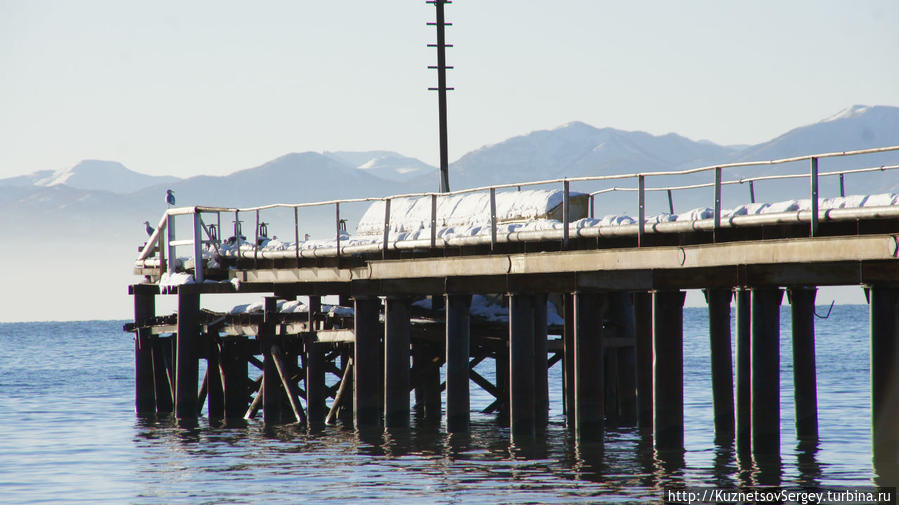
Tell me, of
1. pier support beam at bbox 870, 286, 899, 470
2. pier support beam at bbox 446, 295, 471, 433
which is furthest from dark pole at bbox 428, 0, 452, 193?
pier support beam at bbox 870, 286, 899, 470

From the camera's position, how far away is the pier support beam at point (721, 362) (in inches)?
821

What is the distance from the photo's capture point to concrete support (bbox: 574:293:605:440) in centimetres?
2155

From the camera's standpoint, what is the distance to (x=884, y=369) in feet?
56.6

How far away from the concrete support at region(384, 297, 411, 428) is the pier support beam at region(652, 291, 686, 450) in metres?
6.19

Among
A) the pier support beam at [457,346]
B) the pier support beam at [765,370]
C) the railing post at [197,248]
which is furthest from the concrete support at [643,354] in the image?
the railing post at [197,248]

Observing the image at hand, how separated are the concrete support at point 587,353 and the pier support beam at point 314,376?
349 inches

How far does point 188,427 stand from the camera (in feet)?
103

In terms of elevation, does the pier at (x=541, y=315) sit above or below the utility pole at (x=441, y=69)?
below

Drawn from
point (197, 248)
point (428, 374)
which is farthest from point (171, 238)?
point (428, 374)

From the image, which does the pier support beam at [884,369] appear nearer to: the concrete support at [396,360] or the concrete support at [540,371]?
the concrete support at [540,371]

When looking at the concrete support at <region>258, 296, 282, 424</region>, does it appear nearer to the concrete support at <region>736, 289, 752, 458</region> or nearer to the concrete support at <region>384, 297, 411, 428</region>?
the concrete support at <region>384, 297, 411, 428</region>

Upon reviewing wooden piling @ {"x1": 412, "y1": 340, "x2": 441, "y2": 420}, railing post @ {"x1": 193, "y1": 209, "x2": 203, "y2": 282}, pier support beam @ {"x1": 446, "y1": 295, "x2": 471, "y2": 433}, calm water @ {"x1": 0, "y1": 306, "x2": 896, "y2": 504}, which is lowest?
calm water @ {"x1": 0, "y1": 306, "x2": 896, "y2": 504}

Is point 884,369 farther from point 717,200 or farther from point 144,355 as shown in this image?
point 144,355

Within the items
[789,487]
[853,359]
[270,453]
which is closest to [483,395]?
[270,453]
